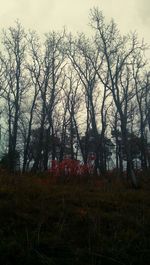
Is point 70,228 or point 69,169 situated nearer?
point 70,228

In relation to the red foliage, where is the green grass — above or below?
below

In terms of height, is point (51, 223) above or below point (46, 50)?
below

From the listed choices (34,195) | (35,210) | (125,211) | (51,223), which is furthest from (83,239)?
(34,195)

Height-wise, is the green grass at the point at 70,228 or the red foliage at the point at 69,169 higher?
the red foliage at the point at 69,169

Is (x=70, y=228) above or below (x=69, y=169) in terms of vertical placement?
below

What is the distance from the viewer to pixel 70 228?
7.00m

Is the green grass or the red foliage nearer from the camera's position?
the green grass

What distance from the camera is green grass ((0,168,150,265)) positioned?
220 inches

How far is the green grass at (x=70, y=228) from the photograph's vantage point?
5582mm

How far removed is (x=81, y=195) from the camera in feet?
33.4

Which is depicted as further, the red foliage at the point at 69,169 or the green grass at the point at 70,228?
the red foliage at the point at 69,169

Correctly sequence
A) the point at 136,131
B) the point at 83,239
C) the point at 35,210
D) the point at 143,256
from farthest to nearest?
the point at 136,131
the point at 35,210
the point at 83,239
the point at 143,256

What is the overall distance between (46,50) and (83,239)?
27.8m

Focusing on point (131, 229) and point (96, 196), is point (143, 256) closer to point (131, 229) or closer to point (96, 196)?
point (131, 229)
